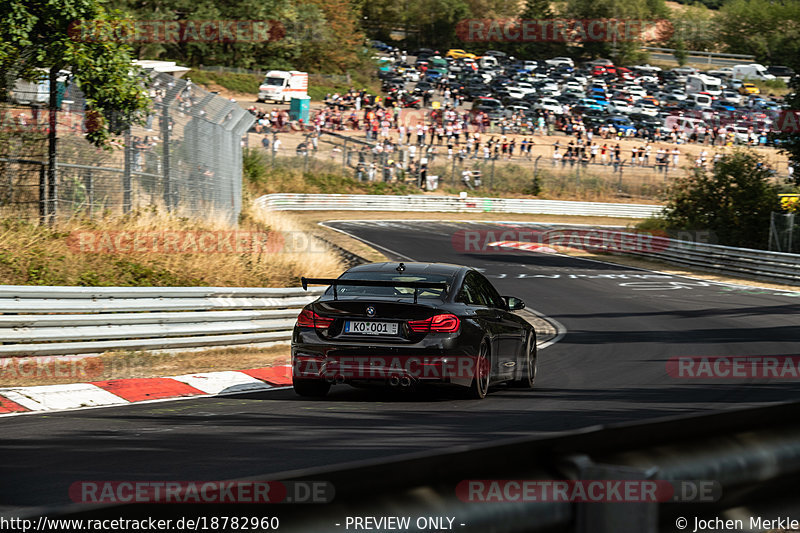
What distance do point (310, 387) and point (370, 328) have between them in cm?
112

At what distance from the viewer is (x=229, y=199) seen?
2330 centimetres

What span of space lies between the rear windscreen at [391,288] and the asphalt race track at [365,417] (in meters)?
1.06

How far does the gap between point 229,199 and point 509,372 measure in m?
14.2

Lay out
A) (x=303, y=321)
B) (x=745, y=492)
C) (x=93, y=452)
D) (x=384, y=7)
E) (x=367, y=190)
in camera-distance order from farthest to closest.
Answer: (x=384, y=7) → (x=367, y=190) → (x=303, y=321) → (x=93, y=452) → (x=745, y=492)

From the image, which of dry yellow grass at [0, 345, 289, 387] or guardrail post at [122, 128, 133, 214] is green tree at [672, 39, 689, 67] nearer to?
guardrail post at [122, 128, 133, 214]

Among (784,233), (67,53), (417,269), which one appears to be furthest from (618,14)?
(417,269)

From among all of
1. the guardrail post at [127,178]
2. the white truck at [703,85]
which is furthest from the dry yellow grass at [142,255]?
the white truck at [703,85]

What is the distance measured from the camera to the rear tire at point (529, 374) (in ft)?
35.9

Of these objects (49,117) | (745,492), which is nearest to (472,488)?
(745,492)

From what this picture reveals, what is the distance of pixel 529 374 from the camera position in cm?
1108

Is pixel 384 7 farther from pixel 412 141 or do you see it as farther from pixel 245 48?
pixel 412 141

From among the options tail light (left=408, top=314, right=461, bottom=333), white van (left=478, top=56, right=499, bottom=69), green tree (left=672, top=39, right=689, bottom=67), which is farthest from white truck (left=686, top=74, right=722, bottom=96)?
tail light (left=408, top=314, right=461, bottom=333)

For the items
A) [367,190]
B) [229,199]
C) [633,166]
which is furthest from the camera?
[633,166]

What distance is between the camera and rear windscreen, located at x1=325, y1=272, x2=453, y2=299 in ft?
30.7
